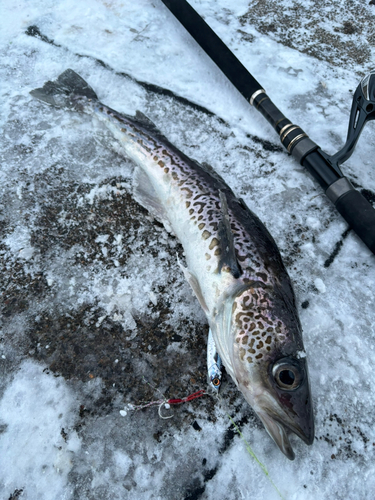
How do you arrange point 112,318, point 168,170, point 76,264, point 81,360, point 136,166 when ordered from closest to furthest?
point 81,360 → point 112,318 → point 76,264 → point 168,170 → point 136,166

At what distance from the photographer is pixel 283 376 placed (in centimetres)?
204

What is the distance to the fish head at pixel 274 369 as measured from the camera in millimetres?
1996

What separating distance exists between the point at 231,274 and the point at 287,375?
30.9 inches

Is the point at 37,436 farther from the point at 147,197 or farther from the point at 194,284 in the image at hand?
the point at 147,197

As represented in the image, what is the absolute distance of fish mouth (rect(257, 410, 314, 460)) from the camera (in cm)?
197

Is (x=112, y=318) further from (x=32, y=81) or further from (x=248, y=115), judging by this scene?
(x=32, y=81)

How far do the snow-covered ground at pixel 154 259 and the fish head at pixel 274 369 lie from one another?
13.0 inches

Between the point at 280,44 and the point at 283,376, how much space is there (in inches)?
163

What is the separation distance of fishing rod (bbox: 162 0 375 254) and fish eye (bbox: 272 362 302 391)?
146cm

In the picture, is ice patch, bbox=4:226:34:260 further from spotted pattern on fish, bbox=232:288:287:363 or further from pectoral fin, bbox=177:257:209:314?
spotted pattern on fish, bbox=232:288:287:363

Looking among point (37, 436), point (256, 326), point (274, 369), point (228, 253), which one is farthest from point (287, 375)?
point (37, 436)

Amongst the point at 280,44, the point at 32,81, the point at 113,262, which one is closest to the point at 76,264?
the point at 113,262

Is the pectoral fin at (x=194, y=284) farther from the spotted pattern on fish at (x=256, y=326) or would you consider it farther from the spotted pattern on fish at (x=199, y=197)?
the spotted pattern on fish at (x=256, y=326)

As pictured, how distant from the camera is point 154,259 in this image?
2.97 meters
